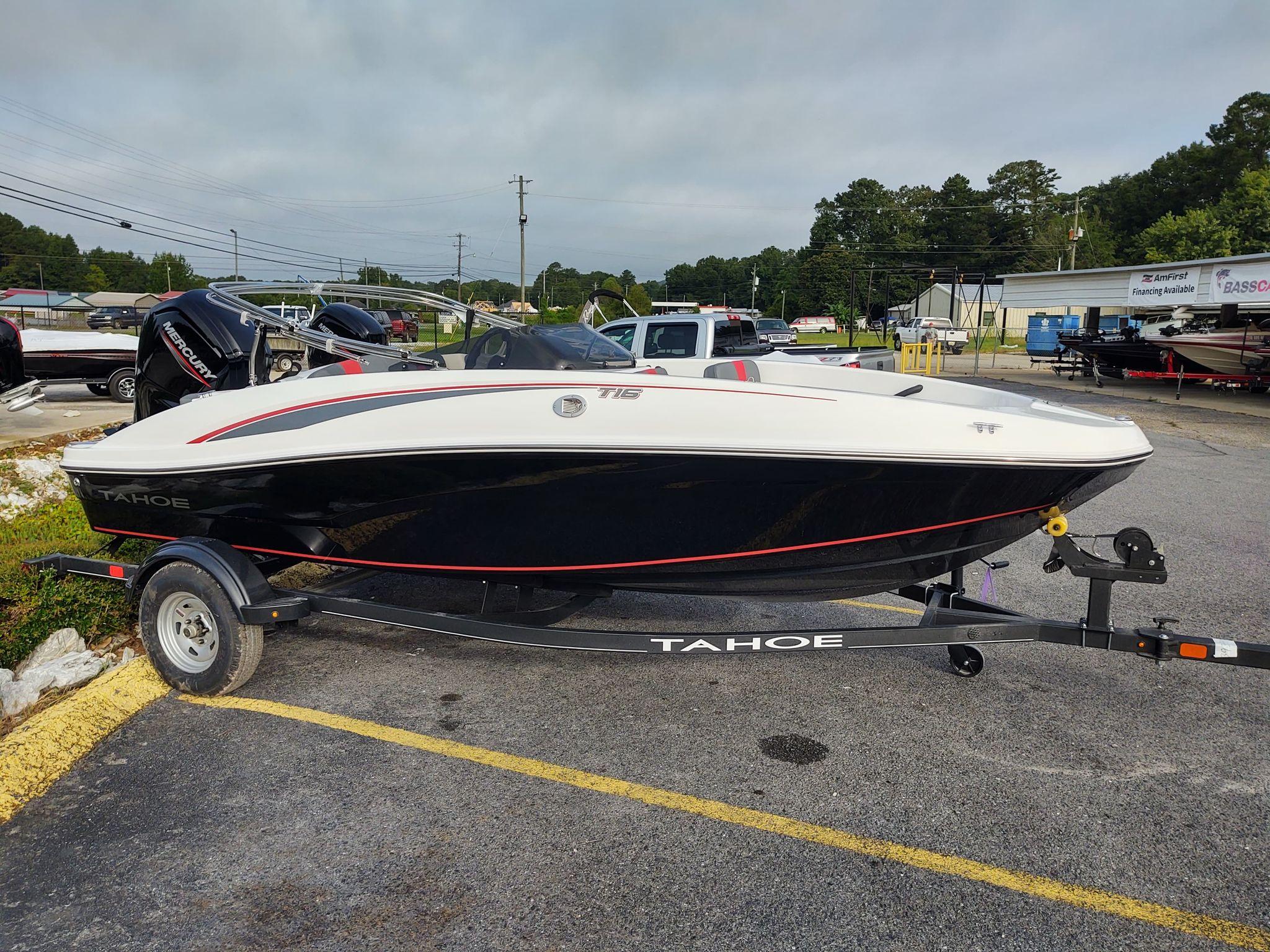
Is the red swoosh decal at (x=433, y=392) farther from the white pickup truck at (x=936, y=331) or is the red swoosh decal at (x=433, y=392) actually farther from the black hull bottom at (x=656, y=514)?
the white pickup truck at (x=936, y=331)

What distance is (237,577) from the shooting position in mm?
3670

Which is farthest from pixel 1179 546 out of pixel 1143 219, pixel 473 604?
pixel 1143 219

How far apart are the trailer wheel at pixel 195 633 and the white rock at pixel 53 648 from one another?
0.59 meters

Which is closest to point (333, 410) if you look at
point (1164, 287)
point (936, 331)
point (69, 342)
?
point (69, 342)

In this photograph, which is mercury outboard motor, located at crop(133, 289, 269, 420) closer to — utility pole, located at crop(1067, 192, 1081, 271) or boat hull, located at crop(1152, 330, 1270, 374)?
boat hull, located at crop(1152, 330, 1270, 374)

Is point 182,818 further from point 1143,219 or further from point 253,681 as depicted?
point 1143,219

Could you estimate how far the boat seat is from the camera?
13.9 ft

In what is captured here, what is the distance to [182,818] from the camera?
9.26 feet

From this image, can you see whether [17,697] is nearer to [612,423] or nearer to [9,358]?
[612,423]

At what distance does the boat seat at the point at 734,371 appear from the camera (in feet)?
A: 13.9

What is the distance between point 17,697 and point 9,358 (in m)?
6.70

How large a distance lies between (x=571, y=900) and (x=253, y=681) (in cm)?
221

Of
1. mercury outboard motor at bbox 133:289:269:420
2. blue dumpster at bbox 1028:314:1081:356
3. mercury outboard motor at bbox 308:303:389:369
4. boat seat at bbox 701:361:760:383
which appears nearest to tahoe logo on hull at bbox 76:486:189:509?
mercury outboard motor at bbox 133:289:269:420

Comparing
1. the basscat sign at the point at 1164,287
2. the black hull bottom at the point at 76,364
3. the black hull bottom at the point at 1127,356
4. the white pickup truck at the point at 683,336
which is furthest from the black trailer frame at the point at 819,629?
the black hull bottom at the point at 1127,356
